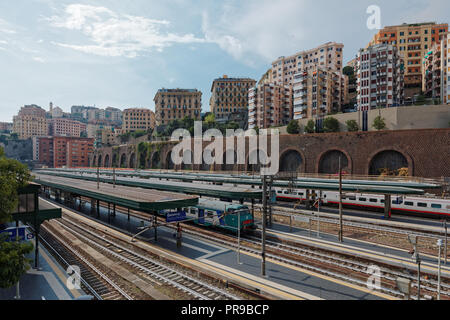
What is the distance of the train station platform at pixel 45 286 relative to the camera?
1483 cm

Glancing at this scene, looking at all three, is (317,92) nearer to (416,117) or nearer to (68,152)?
→ (416,117)

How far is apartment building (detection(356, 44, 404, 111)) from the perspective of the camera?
7319 cm

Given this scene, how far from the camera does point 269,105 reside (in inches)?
3912

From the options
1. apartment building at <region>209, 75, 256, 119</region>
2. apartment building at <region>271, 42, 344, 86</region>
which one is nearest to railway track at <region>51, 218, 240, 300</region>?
apartment building at <region>271, 42, 344, 86</region>

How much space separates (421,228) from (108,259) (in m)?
29.7

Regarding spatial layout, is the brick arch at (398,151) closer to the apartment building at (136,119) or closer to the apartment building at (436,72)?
the apartment building at (436,72)

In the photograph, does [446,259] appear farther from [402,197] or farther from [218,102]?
[218,102]

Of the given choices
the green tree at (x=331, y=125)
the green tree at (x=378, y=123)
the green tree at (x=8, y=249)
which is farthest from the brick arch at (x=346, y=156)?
→ the green tree at (x=8, y=249)

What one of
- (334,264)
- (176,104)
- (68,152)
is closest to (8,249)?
(334,264)

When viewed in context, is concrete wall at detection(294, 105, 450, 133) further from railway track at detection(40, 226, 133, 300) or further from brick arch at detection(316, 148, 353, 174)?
railway track at detection(40, 226, 133, 300)

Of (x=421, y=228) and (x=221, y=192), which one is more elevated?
(x=221, y=192)

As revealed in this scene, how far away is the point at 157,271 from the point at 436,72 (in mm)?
94075
